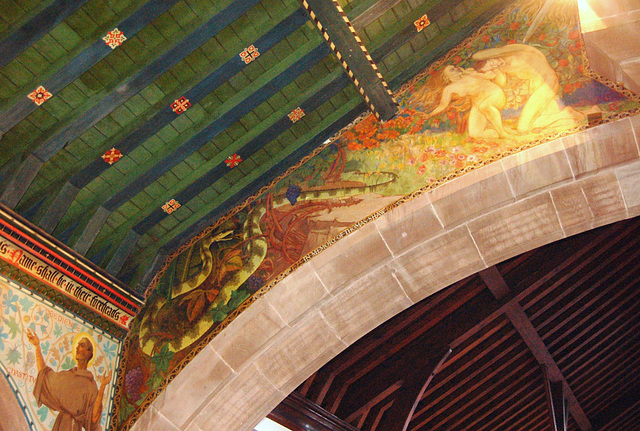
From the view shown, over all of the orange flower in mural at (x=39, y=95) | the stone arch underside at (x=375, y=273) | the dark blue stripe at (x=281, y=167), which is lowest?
the stone arch underside at (x=375, y=273)

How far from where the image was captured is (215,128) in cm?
393

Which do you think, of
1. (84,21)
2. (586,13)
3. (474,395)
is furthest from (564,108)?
(474,395)

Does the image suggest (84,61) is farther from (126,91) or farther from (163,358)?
(163,358)

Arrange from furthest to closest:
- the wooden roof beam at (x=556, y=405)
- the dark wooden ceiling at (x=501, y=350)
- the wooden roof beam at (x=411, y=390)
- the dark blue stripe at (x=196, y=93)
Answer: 1. the wooden roof beam at (x=556, y=405)
2. the dark wooden ceiling at (x=501, y=350)
3. the wooden roof beam at (x=411, y=390)
4. the dark blue stripe at (x=196, y=93)

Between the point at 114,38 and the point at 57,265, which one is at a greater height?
the point at 114,38

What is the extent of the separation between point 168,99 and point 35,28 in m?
0.82

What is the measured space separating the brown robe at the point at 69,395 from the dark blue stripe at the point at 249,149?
40.1 inches

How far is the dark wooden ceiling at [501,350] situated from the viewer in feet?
19.5

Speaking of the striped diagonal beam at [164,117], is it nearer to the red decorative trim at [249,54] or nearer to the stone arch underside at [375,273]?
the red decorative trim at [249,54]

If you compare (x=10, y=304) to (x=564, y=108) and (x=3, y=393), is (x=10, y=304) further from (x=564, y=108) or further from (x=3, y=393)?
(x=564, y=108)

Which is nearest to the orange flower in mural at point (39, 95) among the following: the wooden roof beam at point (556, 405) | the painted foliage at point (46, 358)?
the painted foliage at point (46, 358)

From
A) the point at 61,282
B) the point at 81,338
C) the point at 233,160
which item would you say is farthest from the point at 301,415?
Answer: the point at 61,282

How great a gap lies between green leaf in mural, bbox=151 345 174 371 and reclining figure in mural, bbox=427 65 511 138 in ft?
7.19

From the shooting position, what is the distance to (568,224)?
11.2 feet
